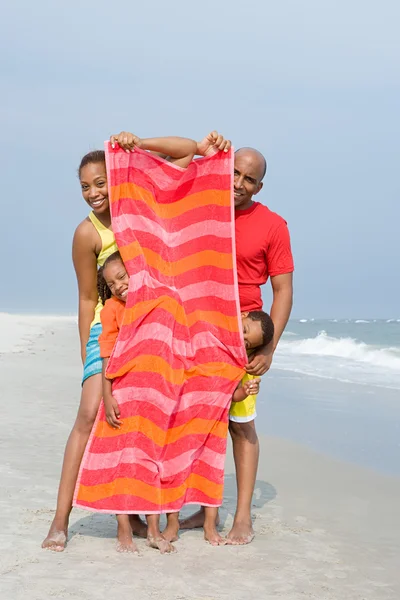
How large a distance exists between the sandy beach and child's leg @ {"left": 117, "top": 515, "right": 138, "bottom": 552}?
0.20ft

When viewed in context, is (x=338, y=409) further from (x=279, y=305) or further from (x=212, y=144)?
(x=212, y=144)

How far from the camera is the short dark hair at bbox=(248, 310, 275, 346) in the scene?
4531 mm

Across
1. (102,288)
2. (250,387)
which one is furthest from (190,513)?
(102,288)

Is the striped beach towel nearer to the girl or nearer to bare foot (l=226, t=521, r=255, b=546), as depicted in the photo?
the girl

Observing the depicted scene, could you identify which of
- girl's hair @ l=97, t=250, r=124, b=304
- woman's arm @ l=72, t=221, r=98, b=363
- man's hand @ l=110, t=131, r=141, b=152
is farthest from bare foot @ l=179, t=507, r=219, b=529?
man's hand @ l=110, t=131, r=141, b=152

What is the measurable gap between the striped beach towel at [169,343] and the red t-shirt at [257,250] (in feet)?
0.41

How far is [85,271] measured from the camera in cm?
443

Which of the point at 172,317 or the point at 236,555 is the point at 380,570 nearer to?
the point at 236,555

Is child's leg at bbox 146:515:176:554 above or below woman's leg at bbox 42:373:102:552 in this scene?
below

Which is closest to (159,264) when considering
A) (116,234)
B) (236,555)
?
(116,234)

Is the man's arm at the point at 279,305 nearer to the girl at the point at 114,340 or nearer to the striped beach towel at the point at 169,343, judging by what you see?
the striped beach towel at the point at 169,343

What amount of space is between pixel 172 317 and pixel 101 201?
2.20 ft

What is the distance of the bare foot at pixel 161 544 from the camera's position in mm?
4277

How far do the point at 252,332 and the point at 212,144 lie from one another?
98 cm
